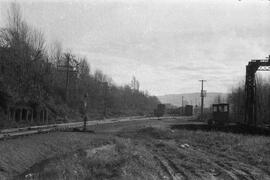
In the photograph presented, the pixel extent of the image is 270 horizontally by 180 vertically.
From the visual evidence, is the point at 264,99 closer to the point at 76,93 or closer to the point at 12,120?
the point at 76,93

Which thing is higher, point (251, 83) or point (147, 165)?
point (251, 83)

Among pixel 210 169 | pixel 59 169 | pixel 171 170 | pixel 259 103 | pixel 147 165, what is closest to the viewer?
pixel 59 169

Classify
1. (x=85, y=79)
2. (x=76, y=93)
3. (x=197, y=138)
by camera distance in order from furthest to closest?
1. (x=85, y=79)
2. (x=76, y=93)
3. (x=197, y=138)

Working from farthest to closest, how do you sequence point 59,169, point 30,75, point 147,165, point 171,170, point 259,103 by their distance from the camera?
point 259,103
point 30,75
point 147,165
point 171,170
point 59,169

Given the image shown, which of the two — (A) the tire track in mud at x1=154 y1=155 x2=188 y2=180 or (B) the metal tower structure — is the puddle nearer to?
(A) the tire track in mud at x1=154 y1=155 x2=188 y2=180

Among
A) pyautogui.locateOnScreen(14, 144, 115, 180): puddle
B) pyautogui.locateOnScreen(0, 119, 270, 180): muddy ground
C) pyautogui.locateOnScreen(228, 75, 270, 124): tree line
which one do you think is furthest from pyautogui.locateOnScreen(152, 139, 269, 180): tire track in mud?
pyautogui.locateOnScreen(228, 75, 270, 124): tree line

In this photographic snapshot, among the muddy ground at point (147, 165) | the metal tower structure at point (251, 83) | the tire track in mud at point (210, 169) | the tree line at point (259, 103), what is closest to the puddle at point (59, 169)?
the muddy ground at point (147, 165)

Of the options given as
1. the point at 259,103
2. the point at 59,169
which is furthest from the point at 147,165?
the point at 259,103

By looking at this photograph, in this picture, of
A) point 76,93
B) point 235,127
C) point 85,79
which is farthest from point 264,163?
point 85,79

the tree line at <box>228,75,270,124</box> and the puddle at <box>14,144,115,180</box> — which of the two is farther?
the tree line at <box>228,75,270,124</box>

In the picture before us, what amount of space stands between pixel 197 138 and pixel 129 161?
457 inches

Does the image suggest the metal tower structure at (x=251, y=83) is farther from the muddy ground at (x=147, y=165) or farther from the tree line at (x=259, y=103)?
the muddy ground at (x=147, y=165)

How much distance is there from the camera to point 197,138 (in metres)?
22.9

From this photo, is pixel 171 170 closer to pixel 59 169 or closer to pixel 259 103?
pixel 59 169
